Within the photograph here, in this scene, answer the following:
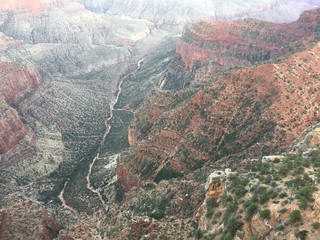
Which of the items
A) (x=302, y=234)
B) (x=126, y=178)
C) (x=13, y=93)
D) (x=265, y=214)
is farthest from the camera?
(x=13, y=93)

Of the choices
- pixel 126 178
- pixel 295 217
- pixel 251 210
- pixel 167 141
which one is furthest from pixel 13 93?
pixel 295 217

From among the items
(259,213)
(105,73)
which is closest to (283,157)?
(259,213)

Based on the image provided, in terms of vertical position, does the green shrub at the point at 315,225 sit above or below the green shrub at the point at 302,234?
above

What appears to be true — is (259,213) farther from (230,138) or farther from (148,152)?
(148,152)

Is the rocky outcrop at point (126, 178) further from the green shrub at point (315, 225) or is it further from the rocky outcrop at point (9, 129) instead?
the green shrub at point (315, 225)

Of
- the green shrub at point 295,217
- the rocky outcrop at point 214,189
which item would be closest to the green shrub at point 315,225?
the green shrub at point 295,217

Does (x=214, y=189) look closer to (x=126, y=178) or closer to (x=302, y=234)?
A: (x=302, y=234)

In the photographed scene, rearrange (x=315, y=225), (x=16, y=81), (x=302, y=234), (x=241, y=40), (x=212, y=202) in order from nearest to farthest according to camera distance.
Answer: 1. (x=302, y=234)
2. (x=315, y=225)
3. (x=212, y=202)
4. (x=16, y=81)
5. (x=241, y=40)
